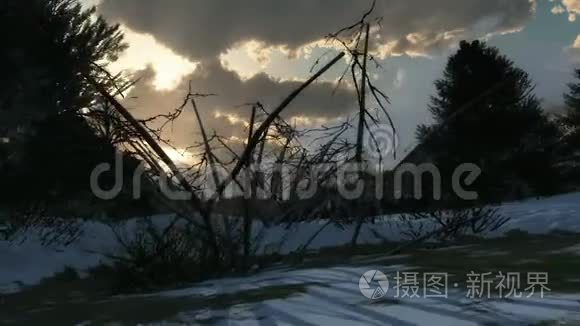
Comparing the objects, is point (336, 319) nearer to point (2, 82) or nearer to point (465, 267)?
point (465, 267)

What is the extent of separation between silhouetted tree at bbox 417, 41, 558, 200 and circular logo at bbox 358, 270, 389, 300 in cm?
2072

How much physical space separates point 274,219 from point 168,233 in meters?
1.75

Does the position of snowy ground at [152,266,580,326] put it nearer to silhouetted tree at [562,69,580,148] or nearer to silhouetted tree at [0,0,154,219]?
silhouetted tree at [0,0,154,219]

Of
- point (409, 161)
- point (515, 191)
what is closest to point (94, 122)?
point (409, 161)

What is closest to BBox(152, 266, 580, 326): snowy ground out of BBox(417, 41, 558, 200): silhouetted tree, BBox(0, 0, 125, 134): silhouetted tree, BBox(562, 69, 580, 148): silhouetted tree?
BBox(0, 0, 125, 134): silhouetted tree

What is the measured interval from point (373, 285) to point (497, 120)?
2465cm

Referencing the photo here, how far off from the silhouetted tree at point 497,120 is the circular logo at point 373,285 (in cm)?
2072

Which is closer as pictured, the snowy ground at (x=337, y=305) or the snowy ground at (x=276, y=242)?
the snowy ground at (x=337, y=305)

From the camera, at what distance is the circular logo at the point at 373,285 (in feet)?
12.2

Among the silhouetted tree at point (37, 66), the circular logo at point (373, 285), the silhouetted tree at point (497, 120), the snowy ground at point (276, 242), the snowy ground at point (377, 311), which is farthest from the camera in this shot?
the silhouetted tree at point (497, 120)

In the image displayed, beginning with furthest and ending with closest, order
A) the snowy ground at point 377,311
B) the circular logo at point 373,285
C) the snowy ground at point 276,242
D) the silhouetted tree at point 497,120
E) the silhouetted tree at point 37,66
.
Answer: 1. the silhouetted tree at point 497,120
2. the silhouetted tree at point 37,66
3. the snowy ground at point 276,242
4. the circular logo at point 373,285
5. the snowy ground at point 377,311

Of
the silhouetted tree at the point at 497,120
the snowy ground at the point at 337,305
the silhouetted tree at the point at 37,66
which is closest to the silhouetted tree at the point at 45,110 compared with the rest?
the silhouetted tree at the point at 37,66

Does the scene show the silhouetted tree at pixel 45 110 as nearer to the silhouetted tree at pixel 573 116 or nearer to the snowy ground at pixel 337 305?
the snowy ground at pixel 337 305

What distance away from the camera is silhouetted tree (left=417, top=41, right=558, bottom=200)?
26078 millimetres
